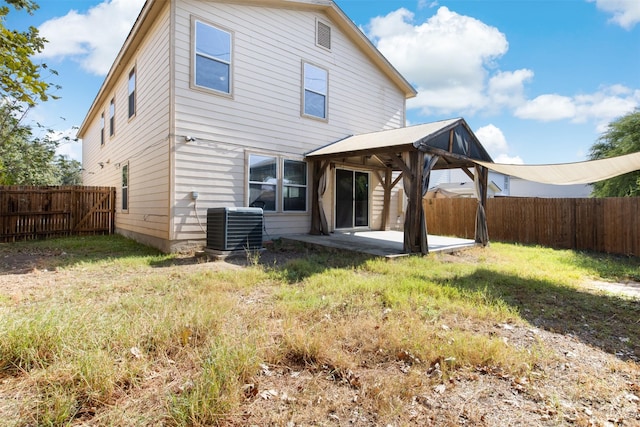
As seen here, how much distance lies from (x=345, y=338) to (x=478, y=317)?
5.31 feet

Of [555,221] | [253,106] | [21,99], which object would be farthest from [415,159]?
[21,99]

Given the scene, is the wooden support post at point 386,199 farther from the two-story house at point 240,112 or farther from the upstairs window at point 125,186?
the upstairs window at point 125,186

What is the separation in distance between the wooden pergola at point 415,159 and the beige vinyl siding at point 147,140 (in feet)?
12.8

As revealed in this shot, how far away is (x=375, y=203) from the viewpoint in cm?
1131

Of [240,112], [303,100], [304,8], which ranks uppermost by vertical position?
[304,8]

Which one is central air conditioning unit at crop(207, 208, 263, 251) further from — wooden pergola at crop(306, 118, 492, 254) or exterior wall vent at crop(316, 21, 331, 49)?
exterior wall vent at crop(316, 21, 331, 49)

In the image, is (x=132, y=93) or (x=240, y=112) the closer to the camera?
(x=240, y=112)

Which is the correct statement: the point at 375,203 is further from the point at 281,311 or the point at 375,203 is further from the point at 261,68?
Result: the point at 281,311

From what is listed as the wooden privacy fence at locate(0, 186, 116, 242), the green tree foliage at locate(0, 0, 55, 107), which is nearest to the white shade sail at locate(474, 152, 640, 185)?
the green tree foliage at locate(0, 0, 55, 107)

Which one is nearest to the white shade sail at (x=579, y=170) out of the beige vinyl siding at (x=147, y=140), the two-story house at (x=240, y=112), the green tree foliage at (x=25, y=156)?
the two-story house at (x=240, y=112)

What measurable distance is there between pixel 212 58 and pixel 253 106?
1.41 meters

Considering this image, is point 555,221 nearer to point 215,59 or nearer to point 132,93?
point 215,59

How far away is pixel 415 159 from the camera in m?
6.99

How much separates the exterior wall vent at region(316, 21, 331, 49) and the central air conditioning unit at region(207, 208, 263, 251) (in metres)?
6.02
